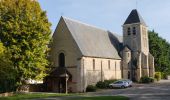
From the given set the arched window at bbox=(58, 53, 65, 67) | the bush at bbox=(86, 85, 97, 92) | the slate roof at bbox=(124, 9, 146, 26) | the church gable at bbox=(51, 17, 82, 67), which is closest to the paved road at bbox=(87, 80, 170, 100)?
the bush at bbox=(86, 85, 97, 92)

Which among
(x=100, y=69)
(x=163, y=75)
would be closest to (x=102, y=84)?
(x=100, y=69)

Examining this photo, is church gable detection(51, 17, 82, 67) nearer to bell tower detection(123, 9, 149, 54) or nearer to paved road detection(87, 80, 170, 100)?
paved road detection(87, 80, 170, 100)

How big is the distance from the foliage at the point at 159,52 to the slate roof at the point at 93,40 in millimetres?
18965

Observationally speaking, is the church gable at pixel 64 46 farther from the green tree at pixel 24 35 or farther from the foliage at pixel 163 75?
the foliage at pixel 163 75

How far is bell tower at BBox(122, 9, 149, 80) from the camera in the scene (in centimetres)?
6956

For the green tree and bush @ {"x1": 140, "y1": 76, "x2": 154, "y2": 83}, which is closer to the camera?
the green tree

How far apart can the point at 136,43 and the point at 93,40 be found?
50.3ft

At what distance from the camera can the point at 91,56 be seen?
54594 mm

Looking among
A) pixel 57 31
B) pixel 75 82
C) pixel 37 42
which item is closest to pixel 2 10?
pixel 37 42

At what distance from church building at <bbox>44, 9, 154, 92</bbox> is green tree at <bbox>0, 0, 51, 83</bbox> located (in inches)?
267

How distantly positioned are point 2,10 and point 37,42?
6499mm

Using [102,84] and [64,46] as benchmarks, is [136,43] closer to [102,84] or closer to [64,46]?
[102,84]

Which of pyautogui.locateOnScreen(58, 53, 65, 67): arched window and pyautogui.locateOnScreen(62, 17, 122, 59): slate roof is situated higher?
pyautogui.locateOnScreen(62, 17, 122, 59): slate roof

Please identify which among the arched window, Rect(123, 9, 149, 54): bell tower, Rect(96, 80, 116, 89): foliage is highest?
Rect(123, 9, 149, 54): bell tower
